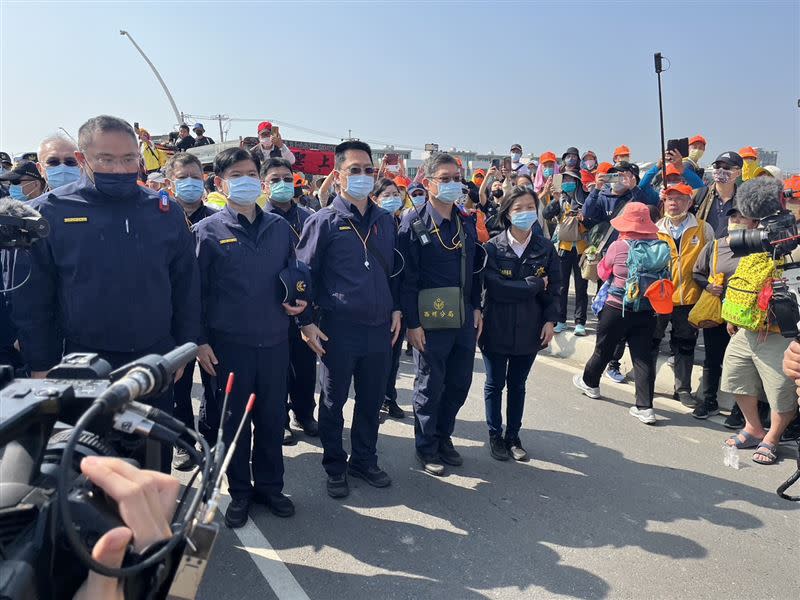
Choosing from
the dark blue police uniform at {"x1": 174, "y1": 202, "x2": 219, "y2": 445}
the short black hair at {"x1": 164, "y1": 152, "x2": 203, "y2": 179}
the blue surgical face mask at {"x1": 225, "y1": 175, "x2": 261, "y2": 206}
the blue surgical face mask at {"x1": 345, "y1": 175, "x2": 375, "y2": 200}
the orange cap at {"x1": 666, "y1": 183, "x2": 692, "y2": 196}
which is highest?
the orange cap at {"x1": 666, "y1": 183, "x2": 692, "y2": 196}

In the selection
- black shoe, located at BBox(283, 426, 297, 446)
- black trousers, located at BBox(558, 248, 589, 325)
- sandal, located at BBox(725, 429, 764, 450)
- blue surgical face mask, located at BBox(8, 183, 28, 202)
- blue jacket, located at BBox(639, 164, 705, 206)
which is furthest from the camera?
black trousers, located at BBox(558, 248, 589, 325)

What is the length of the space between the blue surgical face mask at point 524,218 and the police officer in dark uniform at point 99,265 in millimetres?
2416

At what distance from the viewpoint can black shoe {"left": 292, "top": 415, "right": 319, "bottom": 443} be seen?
482 centimetres

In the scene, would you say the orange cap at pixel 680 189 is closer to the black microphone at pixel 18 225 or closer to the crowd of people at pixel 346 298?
the crowd of people at pixel 346 298

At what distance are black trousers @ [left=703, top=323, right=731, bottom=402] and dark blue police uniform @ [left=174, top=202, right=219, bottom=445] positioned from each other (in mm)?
4259

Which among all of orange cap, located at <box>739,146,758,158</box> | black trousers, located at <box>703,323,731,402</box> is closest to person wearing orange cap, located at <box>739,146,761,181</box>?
orange cap, located at <box>739,146,758,158</box>

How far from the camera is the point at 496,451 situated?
4.34 metres

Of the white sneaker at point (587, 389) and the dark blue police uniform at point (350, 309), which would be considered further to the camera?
the white sneaker at point (587, 389)

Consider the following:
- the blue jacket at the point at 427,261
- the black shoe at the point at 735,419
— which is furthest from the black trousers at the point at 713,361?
the blue jacket at the point at 427,261

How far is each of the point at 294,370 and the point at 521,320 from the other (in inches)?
76.2

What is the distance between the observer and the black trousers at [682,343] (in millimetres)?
5418

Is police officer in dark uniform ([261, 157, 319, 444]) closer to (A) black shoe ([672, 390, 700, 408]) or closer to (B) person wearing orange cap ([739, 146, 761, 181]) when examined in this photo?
(A) black shoe ([672, 390, 700, 408])

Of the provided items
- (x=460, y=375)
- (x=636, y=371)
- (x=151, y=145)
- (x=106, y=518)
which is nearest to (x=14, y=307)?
(x=106, y=518)

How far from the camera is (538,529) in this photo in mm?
3424
